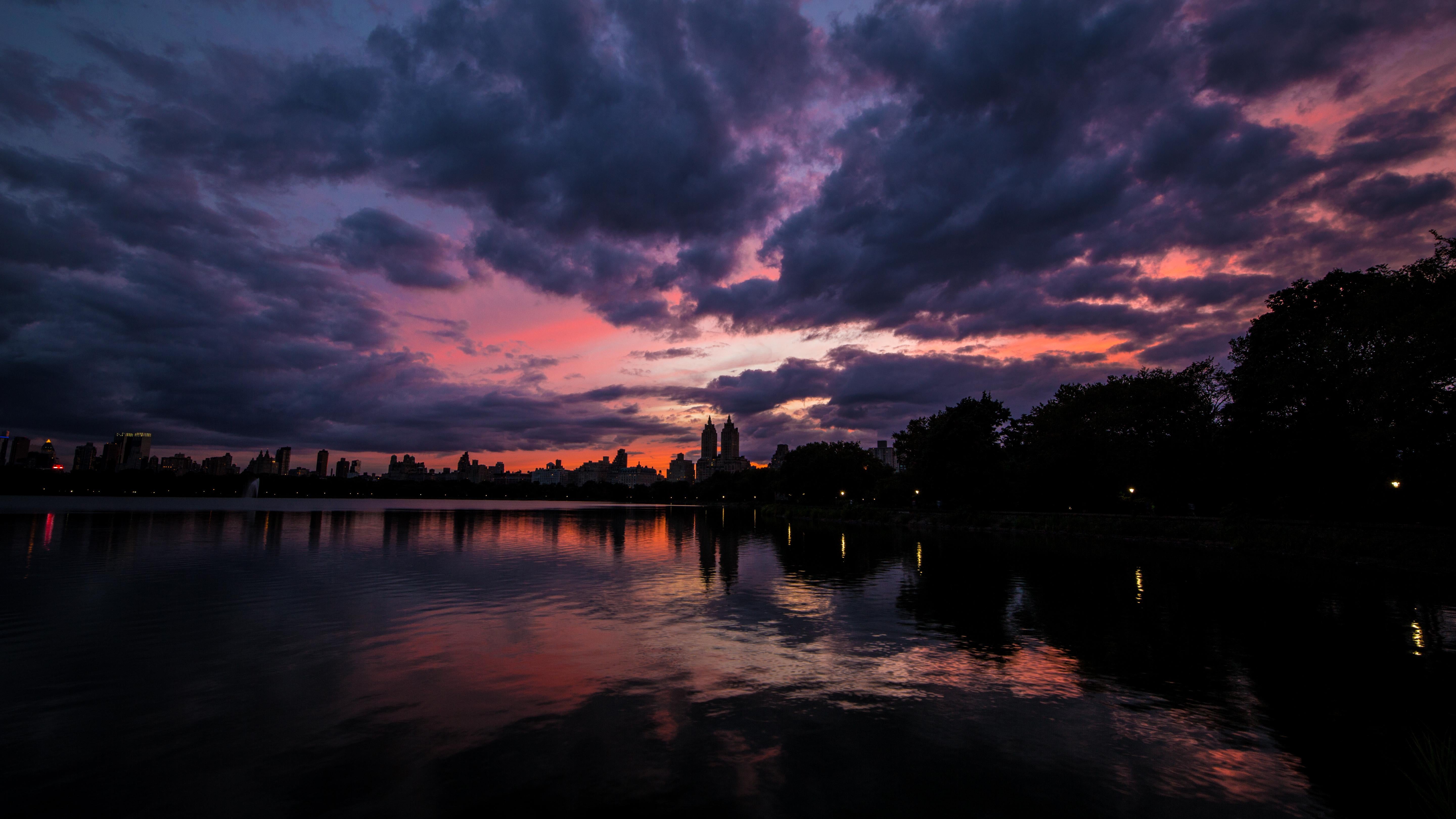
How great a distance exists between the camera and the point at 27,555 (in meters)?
33.5

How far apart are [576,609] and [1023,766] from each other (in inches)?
626

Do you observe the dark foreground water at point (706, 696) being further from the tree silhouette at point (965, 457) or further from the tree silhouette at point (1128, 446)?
the tree silhouette at point (965, 457)

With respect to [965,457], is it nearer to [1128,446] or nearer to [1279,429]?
[1128,446]

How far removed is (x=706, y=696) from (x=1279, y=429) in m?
52.6

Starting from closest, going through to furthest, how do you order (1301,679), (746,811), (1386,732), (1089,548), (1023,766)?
(746,811)
(1023,766)
(1386,732)
(1301,679)
(1089,548)

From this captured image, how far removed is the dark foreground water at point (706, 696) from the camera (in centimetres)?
886

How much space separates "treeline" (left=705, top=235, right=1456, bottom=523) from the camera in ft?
109

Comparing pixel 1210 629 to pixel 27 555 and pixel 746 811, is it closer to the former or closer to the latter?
pixel 746 811

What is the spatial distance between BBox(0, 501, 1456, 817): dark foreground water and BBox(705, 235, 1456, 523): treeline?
11.0 m

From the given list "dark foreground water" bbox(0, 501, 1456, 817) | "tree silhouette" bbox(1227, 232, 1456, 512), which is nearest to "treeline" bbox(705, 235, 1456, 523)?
"tree silhouette" bbox(1227, 232, 1456, 512)

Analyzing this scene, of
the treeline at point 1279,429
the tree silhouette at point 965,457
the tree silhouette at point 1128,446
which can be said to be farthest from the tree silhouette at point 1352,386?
Result: the tree silhouette at point 965,457

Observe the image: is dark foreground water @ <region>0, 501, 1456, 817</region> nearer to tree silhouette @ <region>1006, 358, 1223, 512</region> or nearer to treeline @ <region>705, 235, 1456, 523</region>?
treeline @ <region>705, 235, 1456, 523</region>

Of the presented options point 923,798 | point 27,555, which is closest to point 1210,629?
point 923,798

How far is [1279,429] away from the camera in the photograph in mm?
45562
